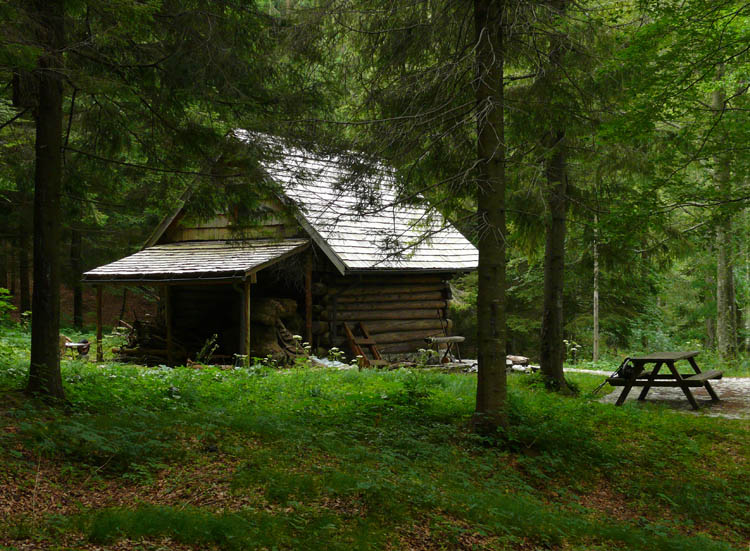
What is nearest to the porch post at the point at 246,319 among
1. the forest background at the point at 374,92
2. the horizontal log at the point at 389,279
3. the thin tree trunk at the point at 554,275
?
the horizontal log at the point at 389,279

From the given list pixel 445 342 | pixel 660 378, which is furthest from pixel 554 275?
pixel 445 342

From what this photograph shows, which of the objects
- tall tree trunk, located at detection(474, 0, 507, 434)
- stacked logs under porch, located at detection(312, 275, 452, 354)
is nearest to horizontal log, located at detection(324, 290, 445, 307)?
stacked logs under porch, located at detection(312, 275, 452, 354)

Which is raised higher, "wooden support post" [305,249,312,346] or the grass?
"wooden support post" [305,249,312,346]

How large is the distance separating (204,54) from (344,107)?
7.74ft

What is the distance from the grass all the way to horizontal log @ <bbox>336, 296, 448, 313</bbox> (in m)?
6.92

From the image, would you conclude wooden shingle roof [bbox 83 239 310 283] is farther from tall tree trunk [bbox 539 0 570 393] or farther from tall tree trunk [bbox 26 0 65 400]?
tall tree trunk [bbox 539 0 570 393]

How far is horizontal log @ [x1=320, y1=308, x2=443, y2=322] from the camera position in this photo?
16.1 meters

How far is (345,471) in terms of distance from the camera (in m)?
5.61

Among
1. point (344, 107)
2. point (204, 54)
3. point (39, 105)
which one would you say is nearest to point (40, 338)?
point (39, 105)

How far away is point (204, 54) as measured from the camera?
7.04 meters

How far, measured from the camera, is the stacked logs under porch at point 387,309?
1597cm

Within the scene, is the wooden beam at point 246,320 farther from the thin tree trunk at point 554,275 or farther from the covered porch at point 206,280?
the thin tree trunk at point 554,275

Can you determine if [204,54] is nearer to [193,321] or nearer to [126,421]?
[126,421]

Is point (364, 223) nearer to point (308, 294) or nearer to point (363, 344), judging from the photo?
point (308, 294)
